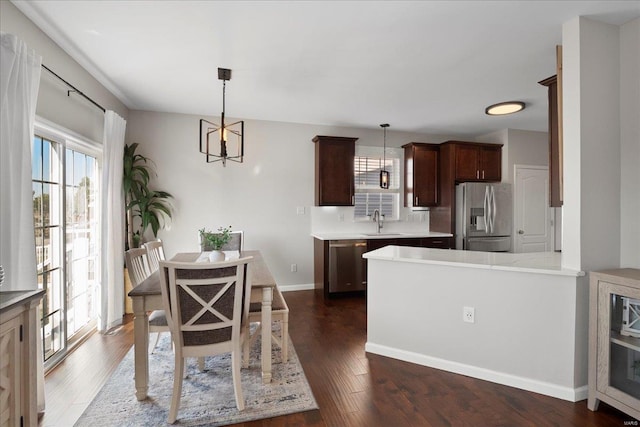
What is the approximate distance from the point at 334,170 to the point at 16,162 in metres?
3.41

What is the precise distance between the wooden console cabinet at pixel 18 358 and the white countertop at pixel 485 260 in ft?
7.09

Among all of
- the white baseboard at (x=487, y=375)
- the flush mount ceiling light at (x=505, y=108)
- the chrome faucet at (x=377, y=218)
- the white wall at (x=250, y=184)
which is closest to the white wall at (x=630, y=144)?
the white baseboard at (x=487, y=375)

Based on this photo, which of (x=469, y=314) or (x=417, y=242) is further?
(x=417, y=242)

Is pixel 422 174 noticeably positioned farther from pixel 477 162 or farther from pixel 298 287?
pixel 298 287

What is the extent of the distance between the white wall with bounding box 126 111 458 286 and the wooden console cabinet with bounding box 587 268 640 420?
3.33m

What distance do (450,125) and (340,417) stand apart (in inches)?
173

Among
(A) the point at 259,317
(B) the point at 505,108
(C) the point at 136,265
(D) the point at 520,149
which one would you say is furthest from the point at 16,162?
(D) the point at 520,149

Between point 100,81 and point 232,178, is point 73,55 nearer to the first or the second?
point 100,81

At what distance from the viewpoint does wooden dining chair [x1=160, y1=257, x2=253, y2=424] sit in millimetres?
1765

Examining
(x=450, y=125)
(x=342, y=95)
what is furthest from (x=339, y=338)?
(x=450, y=125)

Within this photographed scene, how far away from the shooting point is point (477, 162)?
4844mm

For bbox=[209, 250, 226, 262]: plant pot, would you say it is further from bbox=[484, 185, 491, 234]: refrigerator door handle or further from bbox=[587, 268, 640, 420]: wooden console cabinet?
bbox=[484, 185, 491, 234]: refrigerator door handle

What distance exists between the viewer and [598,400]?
1.89 metres

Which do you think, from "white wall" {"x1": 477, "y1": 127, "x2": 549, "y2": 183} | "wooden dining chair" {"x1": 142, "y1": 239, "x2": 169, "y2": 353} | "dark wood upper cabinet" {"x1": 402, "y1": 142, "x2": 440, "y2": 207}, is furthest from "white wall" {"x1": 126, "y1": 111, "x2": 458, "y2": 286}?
"white wall" {"x1": 477, "y1": 127, "x2": 549, "y2": 183}
